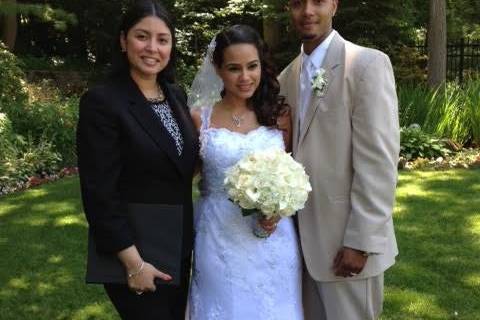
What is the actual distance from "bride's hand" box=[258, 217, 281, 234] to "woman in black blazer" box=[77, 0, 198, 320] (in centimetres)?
39

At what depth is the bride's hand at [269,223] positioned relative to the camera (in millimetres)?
2926

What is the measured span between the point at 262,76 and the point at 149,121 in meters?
0.76

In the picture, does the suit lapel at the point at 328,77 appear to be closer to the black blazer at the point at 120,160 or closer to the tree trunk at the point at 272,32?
the black blazer at the point at 120,160

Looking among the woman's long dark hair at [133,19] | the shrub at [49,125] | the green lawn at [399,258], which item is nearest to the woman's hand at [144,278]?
the woman's long dark hair at [133,19]

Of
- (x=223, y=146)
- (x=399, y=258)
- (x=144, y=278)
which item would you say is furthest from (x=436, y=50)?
(x=144, y=278)

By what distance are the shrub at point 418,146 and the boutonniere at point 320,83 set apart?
6.98 metres

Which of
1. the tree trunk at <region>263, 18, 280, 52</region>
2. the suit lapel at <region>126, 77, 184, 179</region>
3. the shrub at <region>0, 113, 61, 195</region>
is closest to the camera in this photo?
the suit lapel at <region>126, 77, 184, 179</region>

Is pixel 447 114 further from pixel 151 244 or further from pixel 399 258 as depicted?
pixel 151 244

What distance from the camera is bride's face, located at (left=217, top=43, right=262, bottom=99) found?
3.12 metres

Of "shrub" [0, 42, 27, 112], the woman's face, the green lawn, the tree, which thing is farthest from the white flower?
"shrub" [0, 42, 27, 112]

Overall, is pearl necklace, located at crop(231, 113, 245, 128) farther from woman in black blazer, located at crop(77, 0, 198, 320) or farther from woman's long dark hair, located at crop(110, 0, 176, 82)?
woman's long dark hair, located at crop(110, 0, 176, 82)

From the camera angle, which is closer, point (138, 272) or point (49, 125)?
point (138, 272)

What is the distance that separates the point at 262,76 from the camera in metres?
3.27

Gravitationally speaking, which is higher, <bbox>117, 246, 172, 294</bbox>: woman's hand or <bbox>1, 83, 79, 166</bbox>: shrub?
<bbox>117, 246, 172, 294</bbox>: woman's hand
